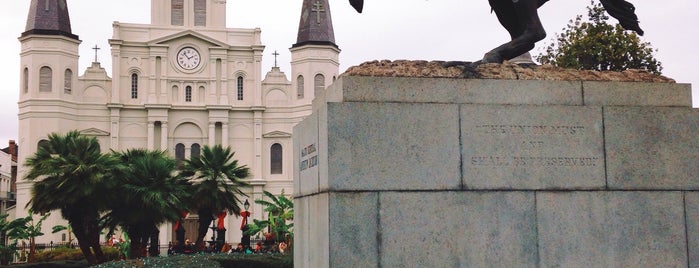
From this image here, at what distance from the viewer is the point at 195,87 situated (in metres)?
61.2

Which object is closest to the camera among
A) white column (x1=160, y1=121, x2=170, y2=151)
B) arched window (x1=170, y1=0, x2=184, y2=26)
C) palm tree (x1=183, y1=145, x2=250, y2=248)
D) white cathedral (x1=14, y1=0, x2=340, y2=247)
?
palm tree (x1=183, y1=145, x2=250, y2=248)

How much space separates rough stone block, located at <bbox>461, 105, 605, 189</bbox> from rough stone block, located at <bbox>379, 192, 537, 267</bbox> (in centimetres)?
15

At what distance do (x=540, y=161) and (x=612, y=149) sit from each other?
631mm

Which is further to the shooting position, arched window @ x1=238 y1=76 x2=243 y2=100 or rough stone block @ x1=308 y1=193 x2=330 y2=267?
arched window @ x1=238 y1=76 x2=243 y2=100

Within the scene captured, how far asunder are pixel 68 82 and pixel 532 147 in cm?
5586

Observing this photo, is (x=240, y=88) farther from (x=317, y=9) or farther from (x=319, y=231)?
(x=319, y=231)

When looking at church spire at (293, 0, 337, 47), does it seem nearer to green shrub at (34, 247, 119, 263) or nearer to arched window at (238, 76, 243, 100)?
arched window at (238, 76, 243, 100)

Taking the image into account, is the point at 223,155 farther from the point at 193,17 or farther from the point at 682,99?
the point at 193,17

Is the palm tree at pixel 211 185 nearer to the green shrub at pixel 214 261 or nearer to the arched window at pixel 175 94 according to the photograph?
the green shrub at pixel 214 261

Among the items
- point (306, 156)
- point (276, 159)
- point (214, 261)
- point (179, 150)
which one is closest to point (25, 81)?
point (179, 150)

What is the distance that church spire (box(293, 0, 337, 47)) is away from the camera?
2410 inches

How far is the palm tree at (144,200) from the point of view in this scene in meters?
25.5

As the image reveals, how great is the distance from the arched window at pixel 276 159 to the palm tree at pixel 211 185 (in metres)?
27.9

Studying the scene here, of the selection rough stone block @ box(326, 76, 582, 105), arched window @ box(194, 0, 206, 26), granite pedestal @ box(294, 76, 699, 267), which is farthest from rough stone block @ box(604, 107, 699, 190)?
arched window @ box(194, 0, 206, 26)
